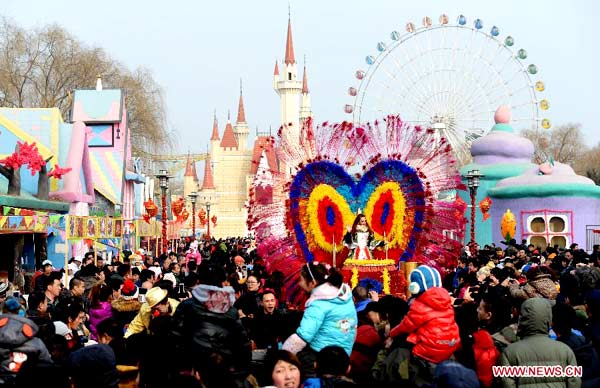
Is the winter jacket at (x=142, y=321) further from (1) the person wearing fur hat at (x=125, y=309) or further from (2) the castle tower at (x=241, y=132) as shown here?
(2) the castle tower at (x=241, y=132)

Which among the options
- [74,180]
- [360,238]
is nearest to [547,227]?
[74,180]

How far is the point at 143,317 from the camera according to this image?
777 centimetres

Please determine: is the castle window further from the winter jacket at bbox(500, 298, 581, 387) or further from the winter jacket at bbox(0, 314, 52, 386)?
the winter jacket at bbox(0, 314, 52, 386)

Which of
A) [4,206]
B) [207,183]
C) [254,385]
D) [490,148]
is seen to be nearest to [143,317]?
[254,385]

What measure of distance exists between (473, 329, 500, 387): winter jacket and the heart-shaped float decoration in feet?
23.4

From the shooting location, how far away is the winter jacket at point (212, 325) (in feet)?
20.3

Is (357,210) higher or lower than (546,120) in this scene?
lower

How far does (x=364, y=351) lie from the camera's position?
6.70m

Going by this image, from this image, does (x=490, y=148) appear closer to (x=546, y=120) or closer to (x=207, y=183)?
(x=546, y=120)

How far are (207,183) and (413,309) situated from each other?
91551mm

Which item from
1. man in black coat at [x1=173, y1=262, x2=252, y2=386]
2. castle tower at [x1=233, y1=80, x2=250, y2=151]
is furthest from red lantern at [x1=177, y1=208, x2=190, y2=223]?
castle tower at [x1=233, y1=80, x2=250, y2=151]

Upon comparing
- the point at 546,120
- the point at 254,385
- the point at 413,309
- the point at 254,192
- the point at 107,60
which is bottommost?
the point at 254,385

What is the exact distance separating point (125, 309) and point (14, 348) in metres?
2.86

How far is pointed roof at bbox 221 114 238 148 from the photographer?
331ft
